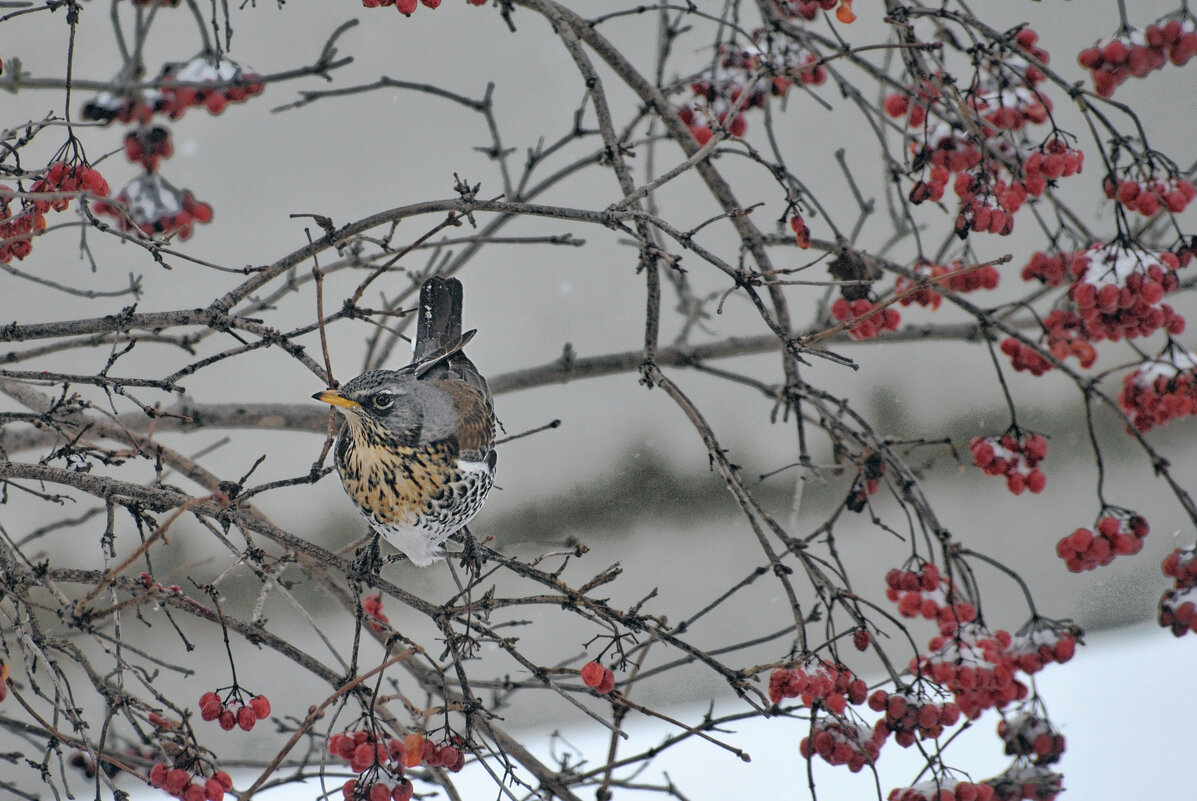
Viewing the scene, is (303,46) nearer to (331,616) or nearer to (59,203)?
(59,203)

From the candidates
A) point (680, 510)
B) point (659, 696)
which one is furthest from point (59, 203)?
point (659, 696)

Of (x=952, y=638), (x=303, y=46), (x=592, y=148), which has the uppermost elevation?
(x=592, y=148)

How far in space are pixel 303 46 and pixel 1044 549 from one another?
2161 mm

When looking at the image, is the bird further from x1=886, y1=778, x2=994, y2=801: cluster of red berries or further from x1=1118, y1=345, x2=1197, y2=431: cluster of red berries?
x1=1118, y1=345, x2=1197, y2=431: cluster of red berries

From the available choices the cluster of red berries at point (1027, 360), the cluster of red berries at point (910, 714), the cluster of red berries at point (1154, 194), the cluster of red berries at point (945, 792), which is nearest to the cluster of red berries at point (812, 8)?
the cluster of red berries at point (1154, 194)

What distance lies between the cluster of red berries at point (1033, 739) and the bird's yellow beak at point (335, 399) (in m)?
0.89

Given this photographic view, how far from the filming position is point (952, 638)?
3.25 ft

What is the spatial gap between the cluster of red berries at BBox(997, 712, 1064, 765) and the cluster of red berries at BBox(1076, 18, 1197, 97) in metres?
0.76

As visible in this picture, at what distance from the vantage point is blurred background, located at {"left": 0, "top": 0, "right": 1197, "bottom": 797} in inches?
70.9

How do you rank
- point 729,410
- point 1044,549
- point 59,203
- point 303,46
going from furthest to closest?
point 1044,549 → point 729,410 → point 303,46 → point 59,203

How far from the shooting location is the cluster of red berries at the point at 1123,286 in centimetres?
96

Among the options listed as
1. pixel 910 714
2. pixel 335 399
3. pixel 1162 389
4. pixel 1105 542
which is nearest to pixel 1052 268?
pixel 1162 389

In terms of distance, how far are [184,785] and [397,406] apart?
0.39 meters

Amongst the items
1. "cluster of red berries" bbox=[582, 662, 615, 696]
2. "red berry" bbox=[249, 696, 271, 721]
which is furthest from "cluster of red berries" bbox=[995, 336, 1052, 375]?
"red berry" bbox=[249, 696, 271, 721]
